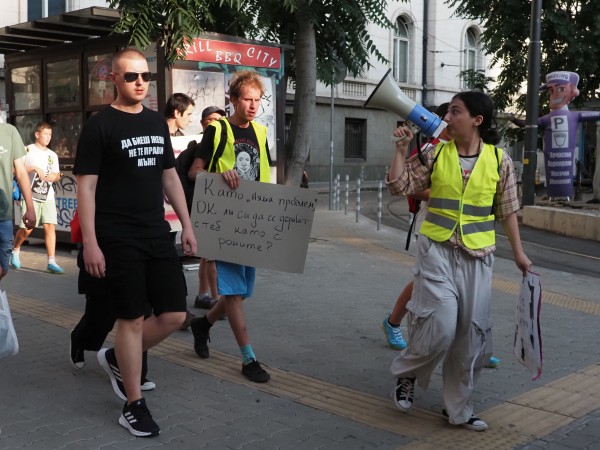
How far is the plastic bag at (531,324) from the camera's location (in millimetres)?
4070

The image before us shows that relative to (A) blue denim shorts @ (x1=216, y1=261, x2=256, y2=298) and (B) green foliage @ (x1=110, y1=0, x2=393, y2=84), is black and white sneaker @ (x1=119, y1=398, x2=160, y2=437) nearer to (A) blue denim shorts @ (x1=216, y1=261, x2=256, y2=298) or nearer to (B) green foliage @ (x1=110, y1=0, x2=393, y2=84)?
(A) blue denim shorts @ (x1=216, y1=261, x2=256, y2=298)

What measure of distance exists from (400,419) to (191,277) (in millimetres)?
4994

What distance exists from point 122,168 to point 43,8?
20.4 metres

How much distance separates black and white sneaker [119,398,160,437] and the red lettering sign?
19.3 feet

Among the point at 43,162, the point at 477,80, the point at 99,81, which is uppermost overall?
the point at 477,80

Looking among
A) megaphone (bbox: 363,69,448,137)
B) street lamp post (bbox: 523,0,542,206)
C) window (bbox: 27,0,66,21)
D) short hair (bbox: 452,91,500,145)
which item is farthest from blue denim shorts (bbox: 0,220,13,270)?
window (bbox: 27,0,66,21)

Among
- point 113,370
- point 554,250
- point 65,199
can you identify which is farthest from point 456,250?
point 554,250

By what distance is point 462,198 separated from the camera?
4.09 m

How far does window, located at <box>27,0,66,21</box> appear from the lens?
22250 mm

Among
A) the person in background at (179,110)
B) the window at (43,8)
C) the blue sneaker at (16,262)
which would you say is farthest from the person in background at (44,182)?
the window at (43,8)

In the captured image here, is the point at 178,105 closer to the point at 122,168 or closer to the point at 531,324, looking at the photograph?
the point at 122,168

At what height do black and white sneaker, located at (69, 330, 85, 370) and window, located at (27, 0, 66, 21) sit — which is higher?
window, located at (27, 0, 66, 21)

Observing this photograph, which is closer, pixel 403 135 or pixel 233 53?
pixel 403 135

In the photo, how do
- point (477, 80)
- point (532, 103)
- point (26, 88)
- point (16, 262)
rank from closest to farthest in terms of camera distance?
point (16, 262) < point (26, 88) < point (532, 103) < point (477, 80)
